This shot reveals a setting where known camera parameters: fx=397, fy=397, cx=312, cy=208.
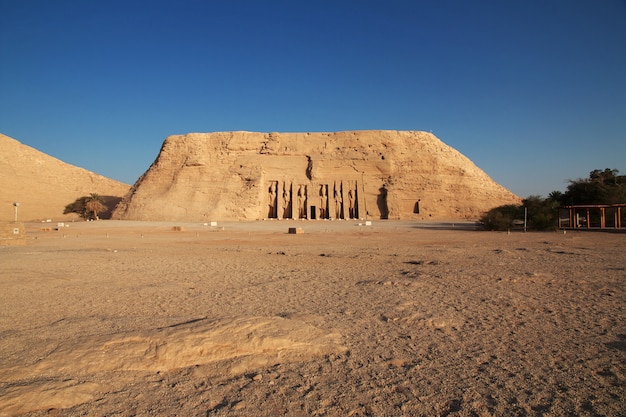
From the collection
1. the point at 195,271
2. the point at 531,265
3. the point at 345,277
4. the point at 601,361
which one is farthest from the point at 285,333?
the point at 531,265

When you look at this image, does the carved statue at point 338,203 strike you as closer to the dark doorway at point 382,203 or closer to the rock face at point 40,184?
the dark doorway at point 382,203

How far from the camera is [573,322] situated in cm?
445

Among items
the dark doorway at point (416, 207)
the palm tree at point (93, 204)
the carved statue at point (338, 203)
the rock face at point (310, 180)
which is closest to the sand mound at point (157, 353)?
the rock face at point (310, 180)

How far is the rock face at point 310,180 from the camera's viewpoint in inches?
1518

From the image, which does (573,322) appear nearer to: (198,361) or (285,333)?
(285,333)

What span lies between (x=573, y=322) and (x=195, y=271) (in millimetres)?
6642

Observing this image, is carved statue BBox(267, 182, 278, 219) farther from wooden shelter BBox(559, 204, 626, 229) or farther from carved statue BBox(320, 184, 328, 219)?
wooden shelter BBox(559, 204, 626, 229)

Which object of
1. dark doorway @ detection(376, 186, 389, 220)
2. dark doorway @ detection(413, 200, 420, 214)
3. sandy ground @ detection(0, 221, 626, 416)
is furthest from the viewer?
dark doorway @ detection(376, 186, 389, 220)

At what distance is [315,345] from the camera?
370 centimetres

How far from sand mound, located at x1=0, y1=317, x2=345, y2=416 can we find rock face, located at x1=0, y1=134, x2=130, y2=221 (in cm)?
4897

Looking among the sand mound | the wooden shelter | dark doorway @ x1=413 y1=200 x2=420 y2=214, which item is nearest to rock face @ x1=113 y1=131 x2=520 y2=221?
dark doorway @ x1=413 y1=200 x2=420 y2=214

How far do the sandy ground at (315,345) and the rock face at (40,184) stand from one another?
4727 centimetres

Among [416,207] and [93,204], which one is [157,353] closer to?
[416,207]

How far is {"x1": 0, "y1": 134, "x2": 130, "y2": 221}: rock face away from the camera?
48.2 m
